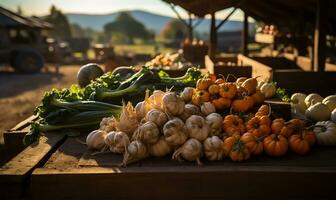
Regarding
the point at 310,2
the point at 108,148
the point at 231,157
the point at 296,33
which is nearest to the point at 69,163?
the point at 108,148

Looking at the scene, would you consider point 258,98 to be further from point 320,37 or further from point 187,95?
point 320,37

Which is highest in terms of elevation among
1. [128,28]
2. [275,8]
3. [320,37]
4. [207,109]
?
[128,28]

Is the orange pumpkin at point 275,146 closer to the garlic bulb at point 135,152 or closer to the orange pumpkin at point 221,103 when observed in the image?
the orange pumpkin at point 221,103

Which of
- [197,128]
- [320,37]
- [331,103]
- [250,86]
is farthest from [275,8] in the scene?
[197,128]

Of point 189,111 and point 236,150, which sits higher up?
point 189,111

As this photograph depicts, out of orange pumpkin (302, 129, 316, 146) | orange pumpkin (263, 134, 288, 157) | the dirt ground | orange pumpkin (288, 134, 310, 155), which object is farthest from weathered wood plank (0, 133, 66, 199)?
the dirt ground

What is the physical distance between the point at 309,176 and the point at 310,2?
25.8ft

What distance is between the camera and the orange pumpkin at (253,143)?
11.8 ft

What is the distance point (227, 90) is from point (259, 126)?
632mm

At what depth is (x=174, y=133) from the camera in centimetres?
358

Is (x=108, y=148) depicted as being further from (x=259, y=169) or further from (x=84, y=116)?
(x=259, y=169)

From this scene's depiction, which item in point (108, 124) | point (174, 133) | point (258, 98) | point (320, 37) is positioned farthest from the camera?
point (320, 37)

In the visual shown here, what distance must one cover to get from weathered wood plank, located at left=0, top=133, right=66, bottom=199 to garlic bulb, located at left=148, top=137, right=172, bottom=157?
3.09ft

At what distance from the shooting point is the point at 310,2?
1009 cm
